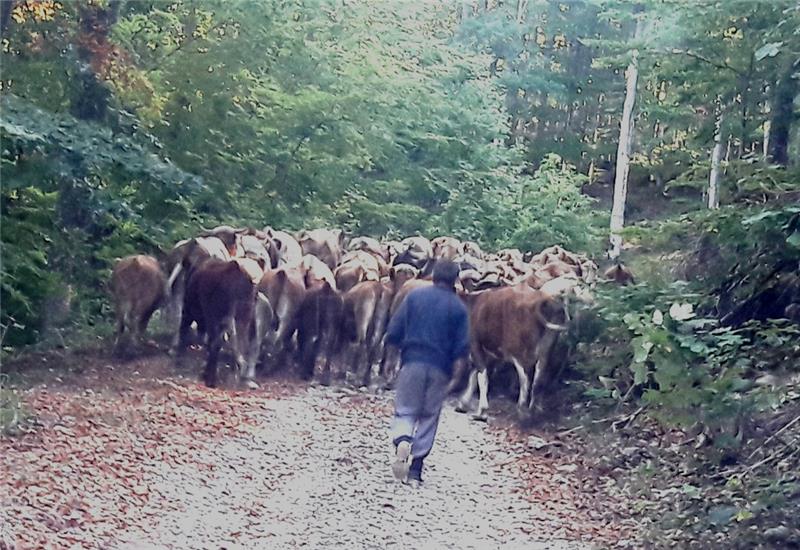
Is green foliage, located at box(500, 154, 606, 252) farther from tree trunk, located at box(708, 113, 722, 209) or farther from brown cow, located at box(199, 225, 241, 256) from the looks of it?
tree trunk, located at box(708, 113, 722, 209)

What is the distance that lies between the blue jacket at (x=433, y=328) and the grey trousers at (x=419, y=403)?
0.09 m

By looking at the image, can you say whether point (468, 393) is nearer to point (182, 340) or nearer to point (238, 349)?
point (238, 349)

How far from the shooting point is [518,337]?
12469mm

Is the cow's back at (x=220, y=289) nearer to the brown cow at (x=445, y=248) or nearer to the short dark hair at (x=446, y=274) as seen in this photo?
the short dark hair at (x=446, y=274)

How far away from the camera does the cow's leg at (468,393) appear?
42.0ft

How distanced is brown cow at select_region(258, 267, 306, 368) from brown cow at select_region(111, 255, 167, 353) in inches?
55.3

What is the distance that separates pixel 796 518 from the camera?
6.17 meters

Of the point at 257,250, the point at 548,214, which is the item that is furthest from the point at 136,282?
the point at 548,214

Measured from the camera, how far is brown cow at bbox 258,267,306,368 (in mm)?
14047

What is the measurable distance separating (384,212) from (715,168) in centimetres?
1480

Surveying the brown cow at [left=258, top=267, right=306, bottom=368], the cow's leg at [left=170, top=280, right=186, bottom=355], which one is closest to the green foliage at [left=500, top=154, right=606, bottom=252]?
the brown cow at [left=258, top=267, right=306, bottom=368]

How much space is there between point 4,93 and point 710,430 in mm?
7358

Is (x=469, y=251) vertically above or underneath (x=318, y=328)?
above

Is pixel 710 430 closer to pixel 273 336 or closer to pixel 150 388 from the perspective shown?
pixel 150 388
